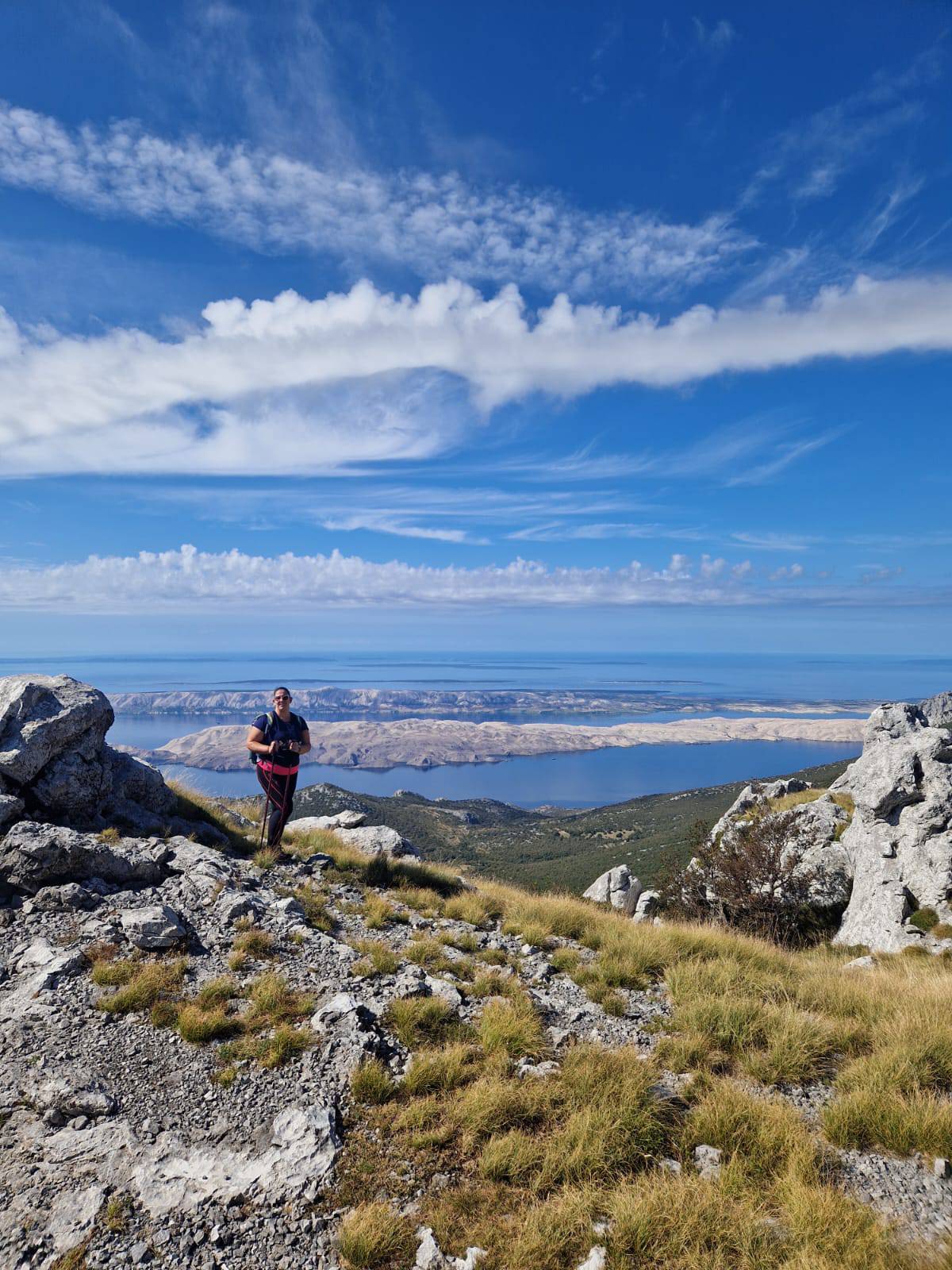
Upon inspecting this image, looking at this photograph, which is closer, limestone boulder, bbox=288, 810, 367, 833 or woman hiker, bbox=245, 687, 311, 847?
woman hiker, bbox=245, 687, 311, 847

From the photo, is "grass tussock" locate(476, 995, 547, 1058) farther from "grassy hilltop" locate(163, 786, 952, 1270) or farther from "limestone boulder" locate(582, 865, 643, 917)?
"limestone boulder" locate(582, 865, 643, 917)

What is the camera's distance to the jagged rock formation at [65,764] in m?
10.9

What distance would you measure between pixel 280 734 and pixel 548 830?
10085cm

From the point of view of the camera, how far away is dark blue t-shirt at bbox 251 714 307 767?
39.4ft

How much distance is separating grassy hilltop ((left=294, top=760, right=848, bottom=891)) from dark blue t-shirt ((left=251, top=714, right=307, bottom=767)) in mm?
48656

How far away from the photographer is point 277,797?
12.4 metres

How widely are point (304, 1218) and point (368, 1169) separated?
610 millimetres

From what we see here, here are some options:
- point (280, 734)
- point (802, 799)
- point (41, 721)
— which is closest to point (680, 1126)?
point (280, 734)

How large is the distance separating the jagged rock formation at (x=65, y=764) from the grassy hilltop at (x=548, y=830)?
163 feet

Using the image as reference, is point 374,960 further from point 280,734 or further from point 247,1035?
point 280,734

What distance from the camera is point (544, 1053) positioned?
6.46 metres

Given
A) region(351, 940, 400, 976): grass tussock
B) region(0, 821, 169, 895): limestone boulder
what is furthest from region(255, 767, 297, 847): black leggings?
region(351, 940, 400, 976): grass tussock

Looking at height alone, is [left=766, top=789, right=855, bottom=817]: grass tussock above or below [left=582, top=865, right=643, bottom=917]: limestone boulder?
above

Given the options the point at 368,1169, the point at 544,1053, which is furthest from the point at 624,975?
the point at 368,1169
